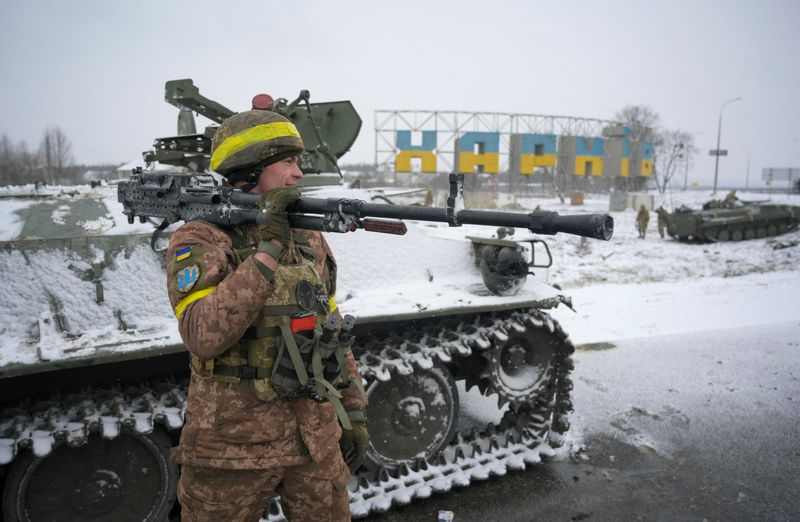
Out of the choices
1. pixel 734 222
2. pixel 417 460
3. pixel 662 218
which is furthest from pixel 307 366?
pixel 734 222

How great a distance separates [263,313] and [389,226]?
604mm

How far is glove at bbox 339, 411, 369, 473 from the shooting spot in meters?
2.62

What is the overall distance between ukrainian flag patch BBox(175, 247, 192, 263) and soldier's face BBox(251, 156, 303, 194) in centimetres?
38

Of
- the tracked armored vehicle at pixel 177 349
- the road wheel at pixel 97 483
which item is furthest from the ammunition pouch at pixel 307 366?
the road wheel at pixel 97 483

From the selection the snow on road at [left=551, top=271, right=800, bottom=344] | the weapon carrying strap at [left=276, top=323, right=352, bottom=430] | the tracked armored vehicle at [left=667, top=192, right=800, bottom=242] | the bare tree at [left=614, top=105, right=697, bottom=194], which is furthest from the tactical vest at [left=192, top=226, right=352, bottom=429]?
the bare tree at [left=614, top=105, right=697, bottom=194]

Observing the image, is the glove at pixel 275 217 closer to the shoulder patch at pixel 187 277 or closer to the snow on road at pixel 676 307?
the shoulder patch at pixel 187 277

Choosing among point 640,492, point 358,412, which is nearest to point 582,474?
point 640,492

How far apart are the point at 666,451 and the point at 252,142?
169 inches

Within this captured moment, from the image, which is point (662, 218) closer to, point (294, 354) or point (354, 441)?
point (354, 441)

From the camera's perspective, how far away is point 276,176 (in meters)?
2.25

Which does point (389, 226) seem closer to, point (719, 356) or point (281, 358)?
point (281, 358)

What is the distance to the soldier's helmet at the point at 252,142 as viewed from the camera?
215cm

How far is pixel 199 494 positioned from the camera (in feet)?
7.24

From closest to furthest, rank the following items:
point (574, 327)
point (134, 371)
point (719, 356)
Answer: point (134, 371), point (719, 356), point (574, 327)
